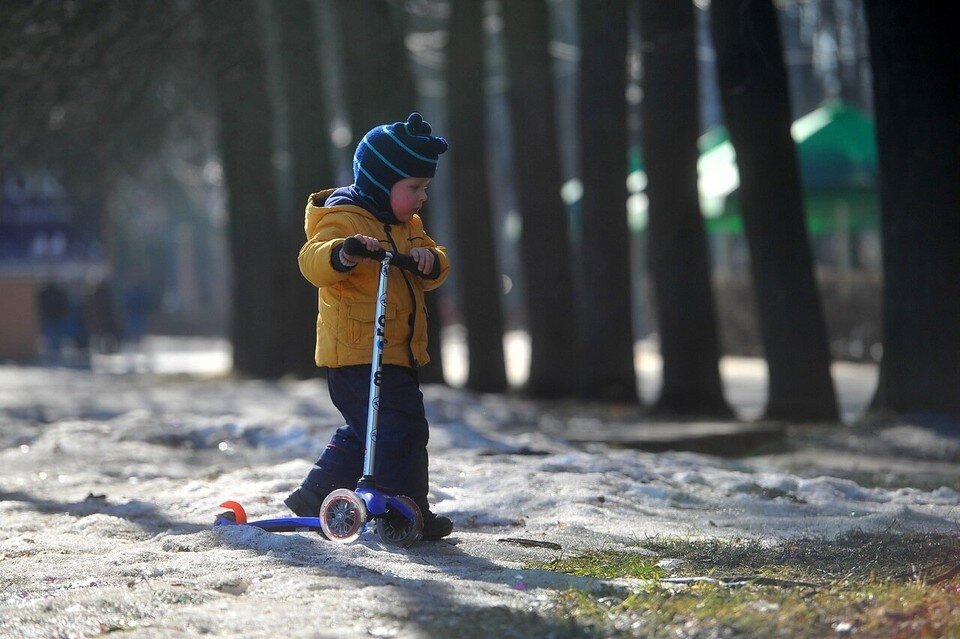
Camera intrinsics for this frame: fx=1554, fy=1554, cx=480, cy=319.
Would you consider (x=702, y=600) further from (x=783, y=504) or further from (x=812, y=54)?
(x=812, y=54)

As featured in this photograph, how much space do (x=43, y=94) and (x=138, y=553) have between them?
36.0 feet

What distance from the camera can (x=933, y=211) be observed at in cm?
1145

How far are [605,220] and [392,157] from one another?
969 centimetres

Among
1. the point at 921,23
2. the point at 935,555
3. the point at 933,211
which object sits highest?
the point at 921,23

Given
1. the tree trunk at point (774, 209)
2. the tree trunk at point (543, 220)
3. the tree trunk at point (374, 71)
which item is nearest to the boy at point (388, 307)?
the tree trunk at point (774, 209)

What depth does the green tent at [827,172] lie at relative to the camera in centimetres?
2184

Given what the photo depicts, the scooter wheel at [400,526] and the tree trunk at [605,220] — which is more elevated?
the tree trunk at [605,220]

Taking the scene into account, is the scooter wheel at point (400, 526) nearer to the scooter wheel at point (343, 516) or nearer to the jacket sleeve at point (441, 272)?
the scooter wheel at point (343, 516)

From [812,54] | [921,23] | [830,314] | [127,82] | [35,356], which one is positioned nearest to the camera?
[921,23]

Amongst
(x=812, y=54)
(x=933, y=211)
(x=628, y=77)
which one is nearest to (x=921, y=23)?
(x=933, y=211)

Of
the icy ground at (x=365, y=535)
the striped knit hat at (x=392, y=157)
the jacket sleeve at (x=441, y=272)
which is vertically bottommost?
Result: the icy ground at (x=365, y=535)

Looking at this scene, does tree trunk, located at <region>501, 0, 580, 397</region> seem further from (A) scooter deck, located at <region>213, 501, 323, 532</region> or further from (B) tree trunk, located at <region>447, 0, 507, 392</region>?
(A) scooter deck, located at <region>213, 501, 323, 532</region>

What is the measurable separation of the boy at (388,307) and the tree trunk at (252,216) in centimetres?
1274

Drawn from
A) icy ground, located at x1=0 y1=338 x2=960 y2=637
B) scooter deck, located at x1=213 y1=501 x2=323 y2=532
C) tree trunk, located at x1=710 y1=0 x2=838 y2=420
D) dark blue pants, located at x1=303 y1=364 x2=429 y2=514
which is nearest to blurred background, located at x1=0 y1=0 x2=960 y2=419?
tree trunk, located at x1=710 y1=0 x2=838 y2=420
